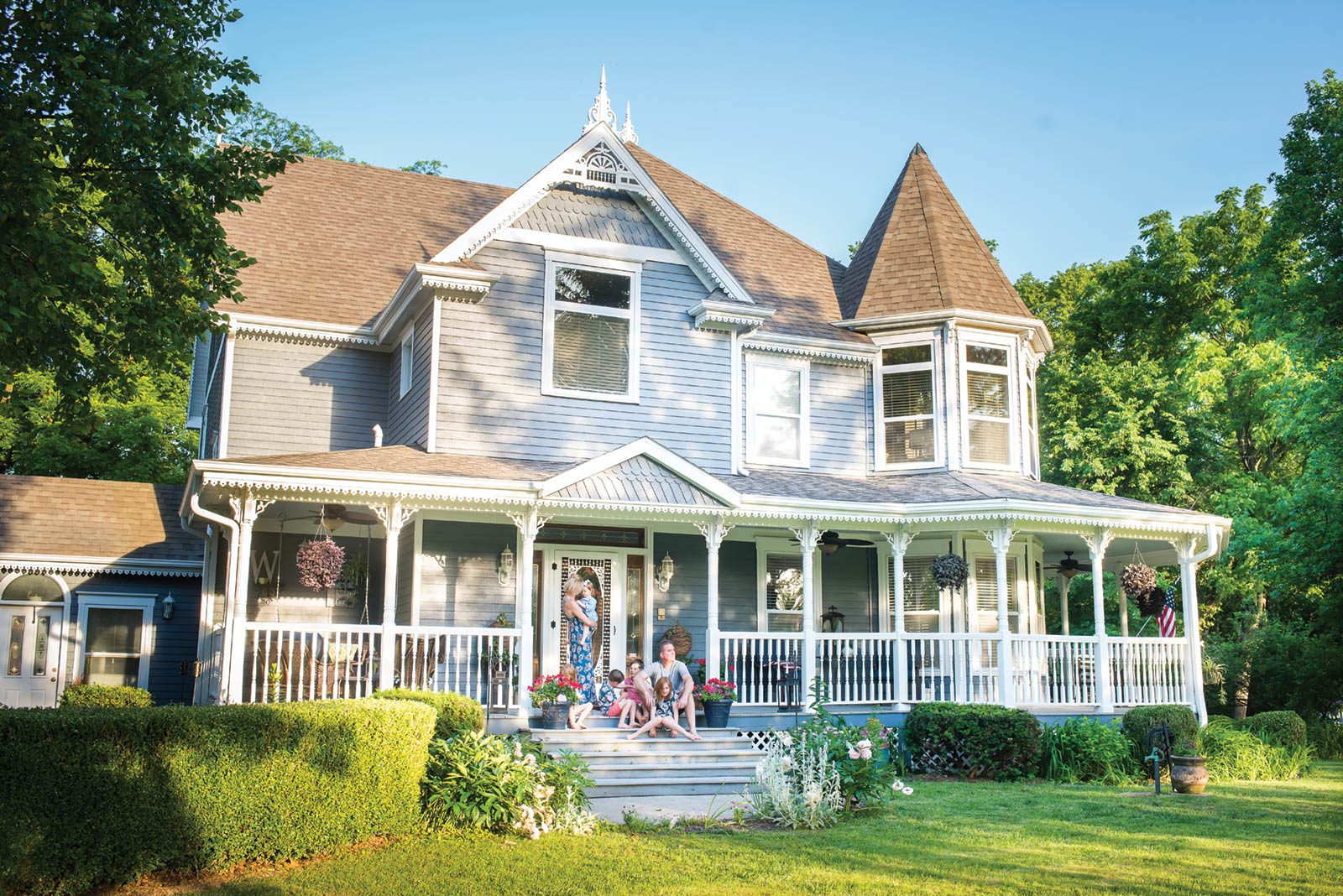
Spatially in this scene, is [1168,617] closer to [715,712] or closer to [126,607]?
[715,712]

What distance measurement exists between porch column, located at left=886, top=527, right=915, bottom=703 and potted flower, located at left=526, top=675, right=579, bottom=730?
488cm

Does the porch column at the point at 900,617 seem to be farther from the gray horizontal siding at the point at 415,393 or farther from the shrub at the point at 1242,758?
the gray horizontal siding at the point at 415,393

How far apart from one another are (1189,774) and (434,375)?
10.6 m

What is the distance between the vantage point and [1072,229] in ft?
110

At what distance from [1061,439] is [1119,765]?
47.7ft

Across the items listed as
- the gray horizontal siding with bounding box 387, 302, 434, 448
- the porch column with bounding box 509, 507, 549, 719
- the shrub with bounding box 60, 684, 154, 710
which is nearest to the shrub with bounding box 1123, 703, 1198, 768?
the porch column with bounding box 509, 507, 549, 719

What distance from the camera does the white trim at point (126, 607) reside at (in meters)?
18.5

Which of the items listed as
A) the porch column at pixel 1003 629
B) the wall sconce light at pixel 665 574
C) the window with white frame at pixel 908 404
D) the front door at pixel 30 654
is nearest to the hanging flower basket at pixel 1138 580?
the porch column at pixel 1003 629

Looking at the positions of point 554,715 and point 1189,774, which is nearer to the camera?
point 1189,774

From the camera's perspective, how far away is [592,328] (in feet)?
56.3

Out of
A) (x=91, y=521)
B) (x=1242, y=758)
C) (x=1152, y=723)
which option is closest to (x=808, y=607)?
(x=1152, y=723)

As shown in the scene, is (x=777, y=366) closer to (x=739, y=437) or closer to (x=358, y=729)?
(x=739, y=437)

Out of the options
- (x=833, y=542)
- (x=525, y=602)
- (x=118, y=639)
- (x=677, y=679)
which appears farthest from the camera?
(x=118, y=639)

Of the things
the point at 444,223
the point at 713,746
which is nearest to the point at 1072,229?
the point at 444,223
